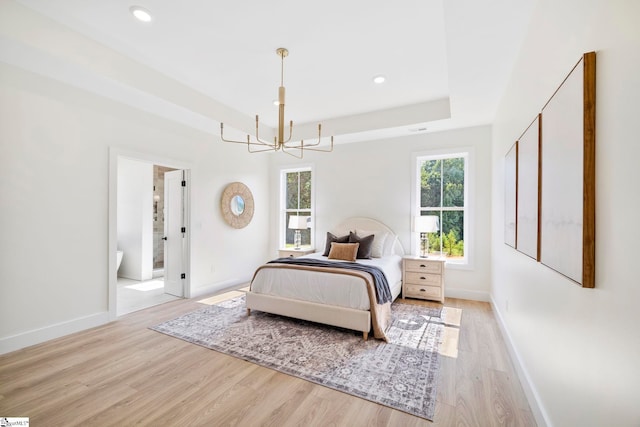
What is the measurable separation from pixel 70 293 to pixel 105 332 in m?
0.56

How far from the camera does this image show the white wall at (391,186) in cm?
421

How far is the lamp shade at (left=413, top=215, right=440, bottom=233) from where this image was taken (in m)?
4.18

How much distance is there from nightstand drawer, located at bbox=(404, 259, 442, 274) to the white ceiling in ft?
6.61

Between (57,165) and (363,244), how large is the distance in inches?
150

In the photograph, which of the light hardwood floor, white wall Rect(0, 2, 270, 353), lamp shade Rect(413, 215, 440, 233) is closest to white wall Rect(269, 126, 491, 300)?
lamp shade Rect(413, 215, 440, 233)

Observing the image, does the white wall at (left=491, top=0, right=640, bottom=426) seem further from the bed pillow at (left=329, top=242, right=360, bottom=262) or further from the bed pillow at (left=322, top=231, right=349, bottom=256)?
the bed pillow at (left=322, top=231, right=349, bottom=256)

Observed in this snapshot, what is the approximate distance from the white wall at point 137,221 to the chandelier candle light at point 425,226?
5.07 meters

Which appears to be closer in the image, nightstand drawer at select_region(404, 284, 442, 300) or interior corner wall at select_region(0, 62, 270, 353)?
interior corner wall at select_region(0, 62, 270, 353)

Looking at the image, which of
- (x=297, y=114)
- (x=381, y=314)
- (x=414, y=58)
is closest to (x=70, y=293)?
(x=381, y=314)

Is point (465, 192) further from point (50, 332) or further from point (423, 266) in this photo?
point (50, 332)

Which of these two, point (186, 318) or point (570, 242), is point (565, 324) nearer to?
point (570, 242)

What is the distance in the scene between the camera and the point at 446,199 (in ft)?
14.8

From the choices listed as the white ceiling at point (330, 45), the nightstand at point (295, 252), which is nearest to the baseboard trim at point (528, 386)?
the white ceiling at point (330, 45)

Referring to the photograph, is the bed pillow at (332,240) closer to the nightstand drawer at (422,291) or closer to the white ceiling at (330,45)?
the nightstand drawer at (422,291)
